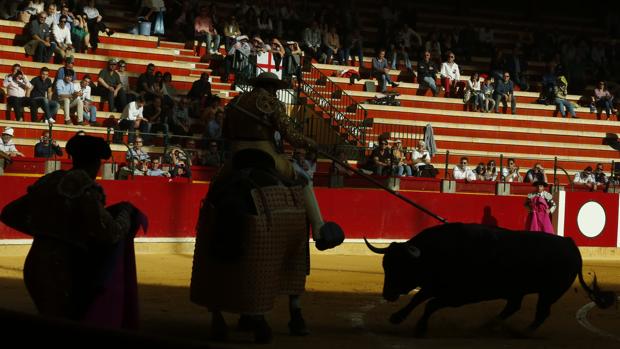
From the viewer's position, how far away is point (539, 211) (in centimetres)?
1884

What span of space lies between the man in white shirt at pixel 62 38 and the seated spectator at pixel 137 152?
4.68m

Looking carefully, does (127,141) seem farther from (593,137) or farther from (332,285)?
(593,137)

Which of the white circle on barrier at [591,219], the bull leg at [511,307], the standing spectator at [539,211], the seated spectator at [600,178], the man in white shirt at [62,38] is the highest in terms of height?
the man in white shirt at [62,38]

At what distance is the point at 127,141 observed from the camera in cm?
1697

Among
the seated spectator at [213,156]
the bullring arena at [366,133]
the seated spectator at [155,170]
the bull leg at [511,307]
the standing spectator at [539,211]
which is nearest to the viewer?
the bull leg at [511,307]

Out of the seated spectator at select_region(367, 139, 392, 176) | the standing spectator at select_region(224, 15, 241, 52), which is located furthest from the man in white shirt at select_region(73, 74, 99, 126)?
the standing spectator at select_region(224, 15, 241, 52)

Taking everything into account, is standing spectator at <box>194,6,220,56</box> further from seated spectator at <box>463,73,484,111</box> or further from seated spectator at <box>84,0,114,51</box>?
seated spectator at <box>463,73,484,111</box>

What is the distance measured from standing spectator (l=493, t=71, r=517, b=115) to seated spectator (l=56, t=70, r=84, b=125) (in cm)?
1080

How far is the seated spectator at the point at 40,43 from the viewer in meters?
20.7

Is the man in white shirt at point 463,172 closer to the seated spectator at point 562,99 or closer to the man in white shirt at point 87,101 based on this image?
the man in white shirt at point 87,101

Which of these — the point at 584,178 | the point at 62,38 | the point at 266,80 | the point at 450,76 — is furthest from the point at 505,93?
the point at 266,80

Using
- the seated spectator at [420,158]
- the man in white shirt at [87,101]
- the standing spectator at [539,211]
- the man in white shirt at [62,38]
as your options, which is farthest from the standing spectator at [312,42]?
the standing spectator at [539,211]

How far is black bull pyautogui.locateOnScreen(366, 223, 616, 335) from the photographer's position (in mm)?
8578

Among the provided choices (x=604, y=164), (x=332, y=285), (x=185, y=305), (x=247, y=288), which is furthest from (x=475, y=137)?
(x=247, y=288)
